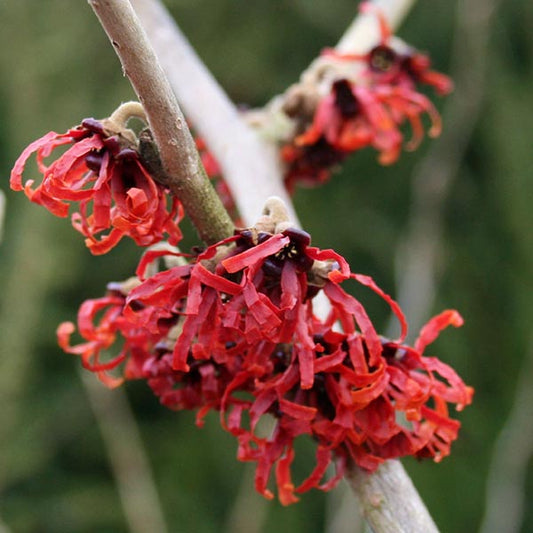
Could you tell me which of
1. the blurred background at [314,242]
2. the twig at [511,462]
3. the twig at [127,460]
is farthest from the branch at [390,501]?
the twig at [127,460]

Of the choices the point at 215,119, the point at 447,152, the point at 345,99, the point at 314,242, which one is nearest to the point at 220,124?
the point at 215,119

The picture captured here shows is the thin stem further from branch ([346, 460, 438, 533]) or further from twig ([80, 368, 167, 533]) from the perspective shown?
twig ([80, 368, 167, 533])

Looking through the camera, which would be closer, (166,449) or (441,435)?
(441,435)

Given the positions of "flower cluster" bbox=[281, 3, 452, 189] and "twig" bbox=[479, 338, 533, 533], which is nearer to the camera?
"flower cluster" bbox=[281, 3, 452, 189]

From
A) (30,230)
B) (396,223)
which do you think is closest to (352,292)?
(396,223)

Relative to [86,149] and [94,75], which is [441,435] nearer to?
[86,149]

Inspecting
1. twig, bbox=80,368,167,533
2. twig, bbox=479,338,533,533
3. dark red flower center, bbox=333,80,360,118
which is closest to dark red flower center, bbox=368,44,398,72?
dark red flower center, bbox=333,80,360,118

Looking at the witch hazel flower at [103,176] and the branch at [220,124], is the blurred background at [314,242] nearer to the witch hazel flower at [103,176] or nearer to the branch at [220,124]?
the branch at [220,124]
